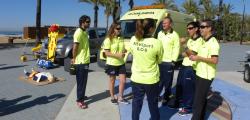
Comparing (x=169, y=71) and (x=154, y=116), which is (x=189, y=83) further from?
(x=154, y=116)

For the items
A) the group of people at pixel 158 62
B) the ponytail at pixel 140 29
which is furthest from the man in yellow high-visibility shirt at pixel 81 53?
the ponytail at pixel 140 29

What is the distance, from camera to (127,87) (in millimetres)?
9711

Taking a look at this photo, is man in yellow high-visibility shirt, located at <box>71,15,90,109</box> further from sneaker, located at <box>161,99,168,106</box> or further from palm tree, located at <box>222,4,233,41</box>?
palm tree, located at <box>222,4,233,41</box>

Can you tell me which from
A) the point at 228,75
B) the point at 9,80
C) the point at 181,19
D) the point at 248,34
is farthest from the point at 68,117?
the point at 248,34

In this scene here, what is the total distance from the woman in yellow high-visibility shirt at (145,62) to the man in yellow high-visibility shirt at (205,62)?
2.46ft

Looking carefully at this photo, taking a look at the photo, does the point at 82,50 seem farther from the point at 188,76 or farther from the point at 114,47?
the point at 188,76

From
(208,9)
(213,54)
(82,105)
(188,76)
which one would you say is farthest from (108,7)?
(213,54)

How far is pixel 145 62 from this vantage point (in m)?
5.28

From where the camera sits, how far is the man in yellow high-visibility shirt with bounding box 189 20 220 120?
5.41m

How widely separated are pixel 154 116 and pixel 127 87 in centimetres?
416

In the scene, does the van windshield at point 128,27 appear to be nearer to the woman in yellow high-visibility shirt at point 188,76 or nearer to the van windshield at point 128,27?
Result: the van windshield at point 128,27

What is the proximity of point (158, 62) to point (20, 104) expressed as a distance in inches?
154

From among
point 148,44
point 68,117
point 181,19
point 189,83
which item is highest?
point 181,19

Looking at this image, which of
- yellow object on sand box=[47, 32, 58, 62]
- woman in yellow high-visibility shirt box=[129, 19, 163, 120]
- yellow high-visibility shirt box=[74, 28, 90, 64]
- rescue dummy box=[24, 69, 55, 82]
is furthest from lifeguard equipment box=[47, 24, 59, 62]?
woman in yellow high-visibility shirt box=[129, 19, 163, 120]
